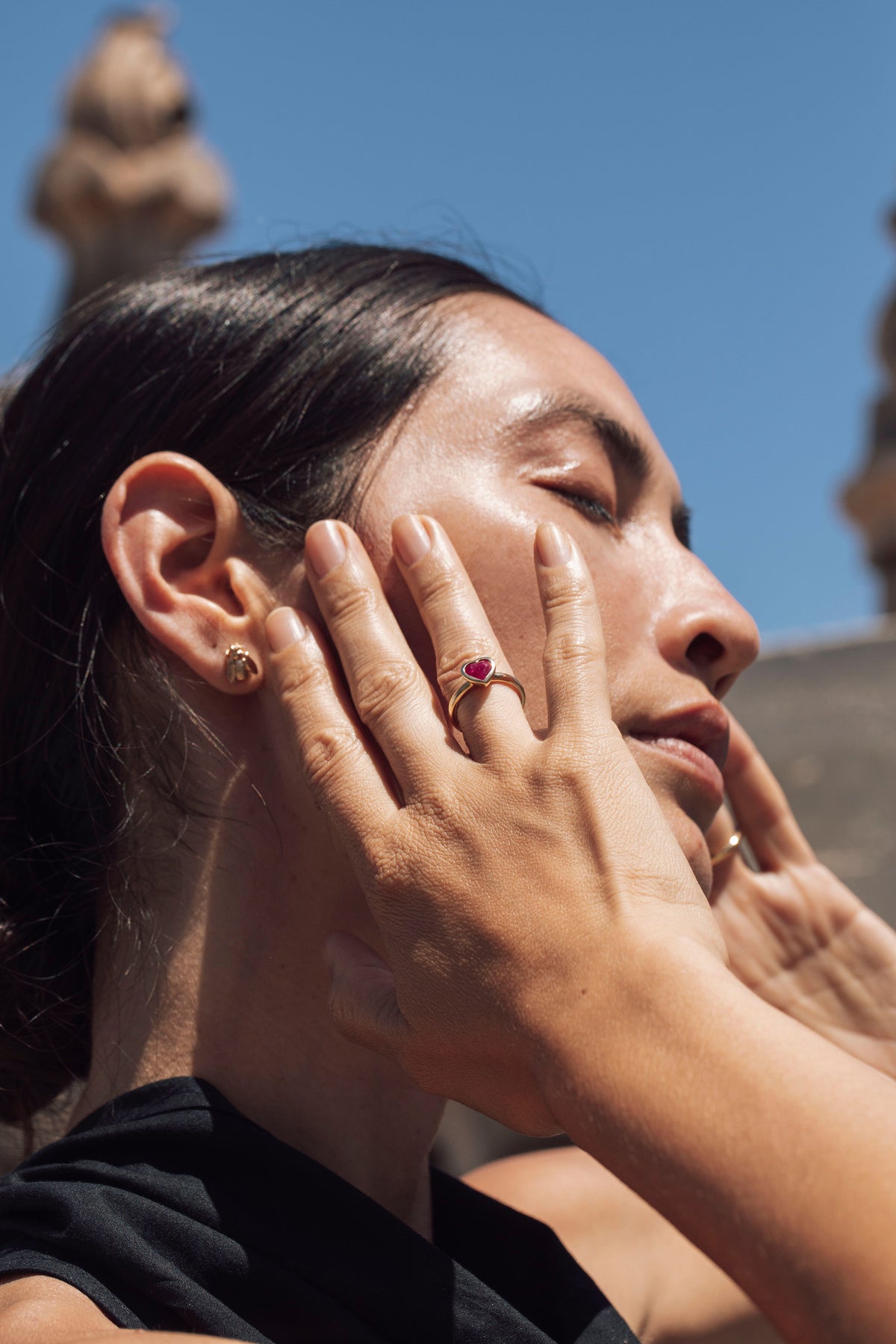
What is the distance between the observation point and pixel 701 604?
6.01 ft

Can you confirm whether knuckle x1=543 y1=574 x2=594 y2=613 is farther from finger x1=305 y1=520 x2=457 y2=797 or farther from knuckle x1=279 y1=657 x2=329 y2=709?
knuckle x1=279 y1=657 x2=329 y2=709

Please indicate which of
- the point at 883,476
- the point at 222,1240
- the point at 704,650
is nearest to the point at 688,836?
the point at 704,650

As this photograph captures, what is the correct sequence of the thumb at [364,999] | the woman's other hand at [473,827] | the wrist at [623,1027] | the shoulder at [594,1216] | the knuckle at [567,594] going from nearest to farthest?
the wrist at [623,1027] → the woman's other hand at [473,827] → the thumb at [364,999] → the knuckle at [567,594] → the shoulder at [594,1216]

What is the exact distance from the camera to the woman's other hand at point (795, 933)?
2359 mm

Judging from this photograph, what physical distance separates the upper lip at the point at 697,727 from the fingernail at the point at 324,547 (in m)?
0.46

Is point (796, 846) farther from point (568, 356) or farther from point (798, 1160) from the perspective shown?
point (798, 1160)

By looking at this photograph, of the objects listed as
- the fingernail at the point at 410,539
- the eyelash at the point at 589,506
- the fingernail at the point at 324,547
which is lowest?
the fingernail at the point at 324,547

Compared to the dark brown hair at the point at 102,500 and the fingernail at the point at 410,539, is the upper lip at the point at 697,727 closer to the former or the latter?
the fingernail at the point at 410,539

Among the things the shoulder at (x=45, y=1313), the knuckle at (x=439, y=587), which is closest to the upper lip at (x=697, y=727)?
the knuckle at (x=439, y=587)

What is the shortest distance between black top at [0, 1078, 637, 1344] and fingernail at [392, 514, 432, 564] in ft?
2.42

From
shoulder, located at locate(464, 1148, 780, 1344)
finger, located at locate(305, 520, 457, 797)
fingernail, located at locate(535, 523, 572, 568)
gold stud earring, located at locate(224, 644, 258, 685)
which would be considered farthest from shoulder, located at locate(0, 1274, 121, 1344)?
shoulder, located at locate(464, 1148, 780, 1344)

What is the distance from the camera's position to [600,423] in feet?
6.13

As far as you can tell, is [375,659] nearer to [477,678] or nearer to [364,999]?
[477,678]

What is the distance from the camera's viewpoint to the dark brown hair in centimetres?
184
